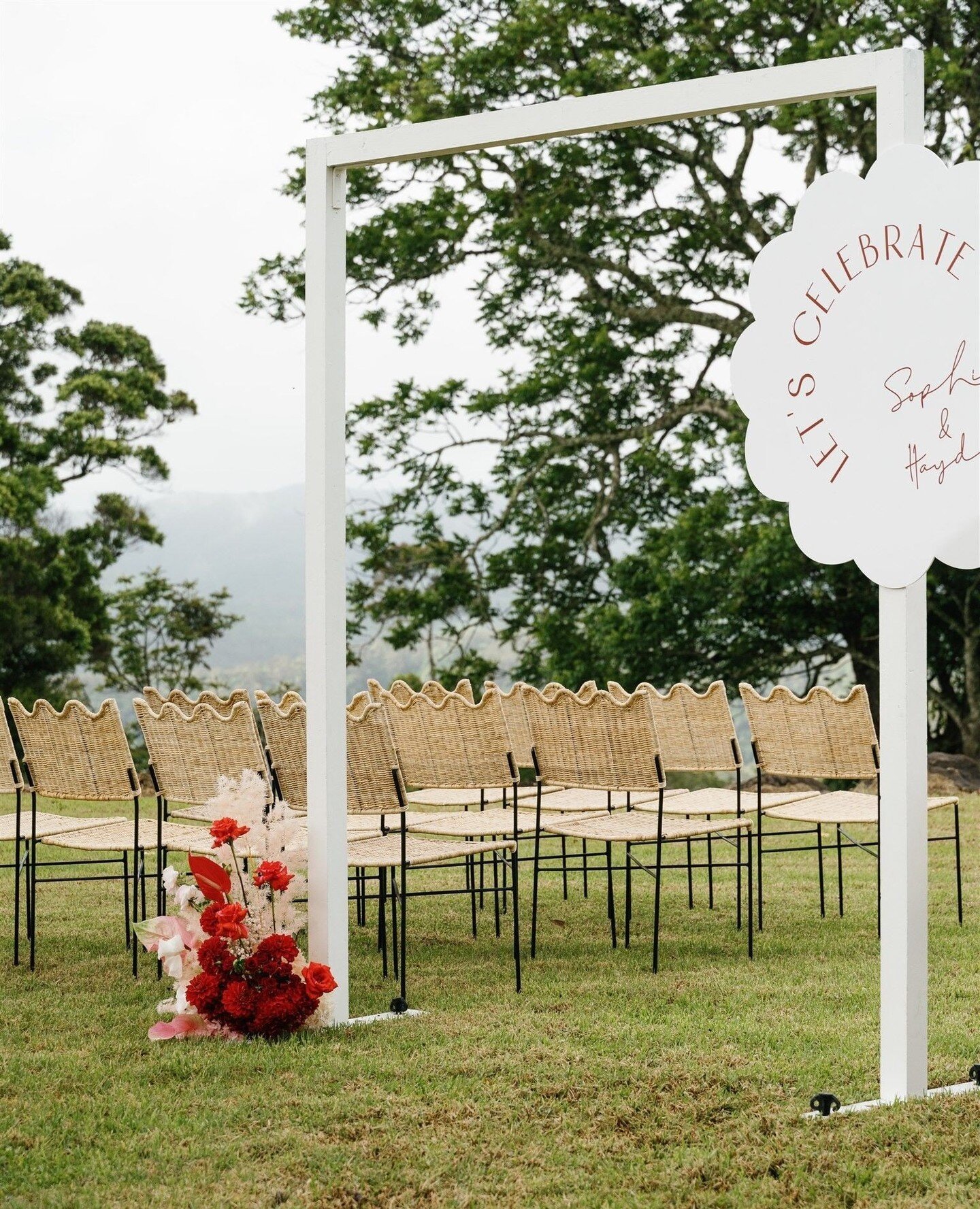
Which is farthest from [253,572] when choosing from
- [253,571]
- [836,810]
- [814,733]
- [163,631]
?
[814,733]

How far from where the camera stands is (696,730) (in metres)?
5.95

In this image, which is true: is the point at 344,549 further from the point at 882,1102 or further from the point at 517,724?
the point at 517,724

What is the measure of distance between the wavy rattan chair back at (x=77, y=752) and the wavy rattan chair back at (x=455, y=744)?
0.90m

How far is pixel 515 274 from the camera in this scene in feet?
48.5

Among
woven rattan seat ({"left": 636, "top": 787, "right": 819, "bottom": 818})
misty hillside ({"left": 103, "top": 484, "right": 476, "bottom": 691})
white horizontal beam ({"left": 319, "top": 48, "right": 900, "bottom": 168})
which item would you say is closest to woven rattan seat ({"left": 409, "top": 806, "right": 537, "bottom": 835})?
woven rattan seat ({"left": 636, "top": 787, "right": 819, "bottom": 818})

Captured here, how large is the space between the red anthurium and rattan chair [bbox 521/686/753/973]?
3.68ft

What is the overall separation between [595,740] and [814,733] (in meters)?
1.09

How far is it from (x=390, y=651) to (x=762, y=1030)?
1190 centimetres

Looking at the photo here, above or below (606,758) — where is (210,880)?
below

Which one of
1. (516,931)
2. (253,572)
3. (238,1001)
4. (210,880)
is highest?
(253,572)

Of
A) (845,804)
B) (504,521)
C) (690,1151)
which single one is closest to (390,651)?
(504,521)

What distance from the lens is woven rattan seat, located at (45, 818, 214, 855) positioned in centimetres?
499

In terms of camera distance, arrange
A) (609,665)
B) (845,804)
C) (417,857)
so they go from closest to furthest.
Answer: (417,857) → (845,804) → (609,665)

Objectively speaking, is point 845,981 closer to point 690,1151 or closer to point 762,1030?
point 762,1030
